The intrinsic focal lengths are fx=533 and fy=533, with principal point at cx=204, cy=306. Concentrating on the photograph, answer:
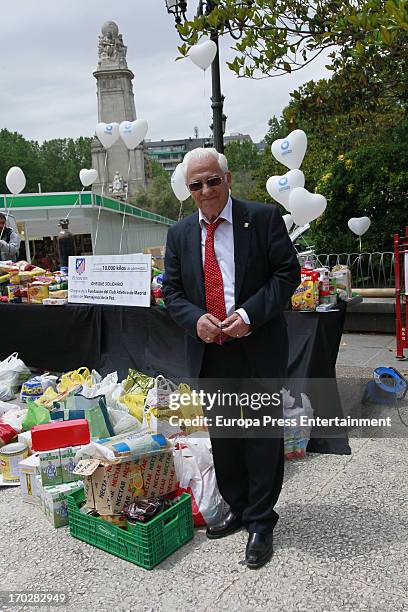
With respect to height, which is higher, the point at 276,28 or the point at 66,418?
the point at 276,28

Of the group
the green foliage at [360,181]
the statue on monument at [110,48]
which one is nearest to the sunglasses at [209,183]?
the green foliage at [360,181]

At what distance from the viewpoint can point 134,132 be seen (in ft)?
32.3

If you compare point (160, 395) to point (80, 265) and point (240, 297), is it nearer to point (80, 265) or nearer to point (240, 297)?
point (240, 297)

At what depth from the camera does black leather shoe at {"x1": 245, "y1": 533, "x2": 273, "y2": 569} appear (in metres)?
2.55

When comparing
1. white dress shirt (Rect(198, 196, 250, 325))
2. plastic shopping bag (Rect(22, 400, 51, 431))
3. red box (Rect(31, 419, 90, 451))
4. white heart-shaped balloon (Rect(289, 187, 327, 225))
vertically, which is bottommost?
plastic shopping bag (Rect(22, 400, 51, 431))

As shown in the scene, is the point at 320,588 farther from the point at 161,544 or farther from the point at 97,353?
the point at 97,353

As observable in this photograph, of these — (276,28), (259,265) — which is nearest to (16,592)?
(259,265)

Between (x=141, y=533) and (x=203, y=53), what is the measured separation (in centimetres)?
619

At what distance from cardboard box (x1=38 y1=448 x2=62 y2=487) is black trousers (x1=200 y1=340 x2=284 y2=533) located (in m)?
1.04

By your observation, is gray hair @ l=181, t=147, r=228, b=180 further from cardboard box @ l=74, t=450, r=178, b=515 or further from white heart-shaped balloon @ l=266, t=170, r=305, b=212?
white heart-shaped balloon @ l=266, t=170, r=305, b=212

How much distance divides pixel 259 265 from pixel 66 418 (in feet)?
6.33

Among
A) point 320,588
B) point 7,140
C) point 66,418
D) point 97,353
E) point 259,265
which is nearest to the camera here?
point 320,588

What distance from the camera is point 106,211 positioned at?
23.7 metres

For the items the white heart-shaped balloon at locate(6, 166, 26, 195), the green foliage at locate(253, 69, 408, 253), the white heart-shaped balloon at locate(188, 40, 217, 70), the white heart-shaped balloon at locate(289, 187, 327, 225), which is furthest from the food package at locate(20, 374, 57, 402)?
the white heart-shaped balloon at locate(6, 166, 26, 195)
